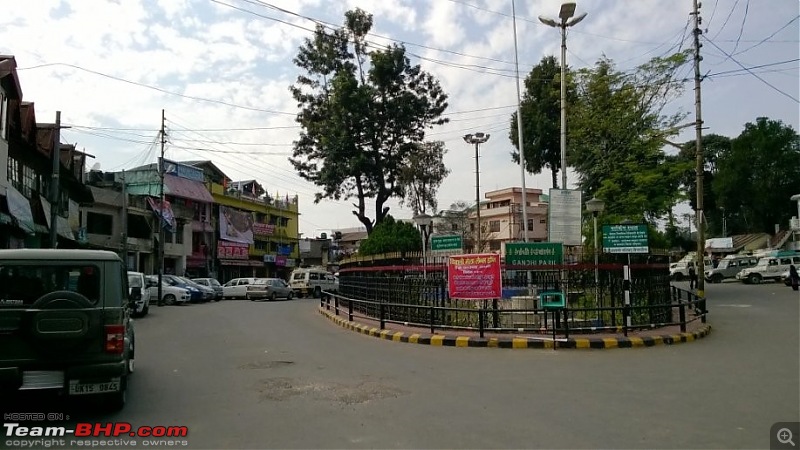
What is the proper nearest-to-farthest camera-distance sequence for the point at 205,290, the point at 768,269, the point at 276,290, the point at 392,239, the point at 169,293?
the point at 392,239
the point at 169,293
the point at 205,290
the point at 276,290
the point at 768,269

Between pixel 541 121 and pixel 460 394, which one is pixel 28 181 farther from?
pixel 541 121

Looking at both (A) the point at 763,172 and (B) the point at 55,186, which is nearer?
(B) the point at 55,186

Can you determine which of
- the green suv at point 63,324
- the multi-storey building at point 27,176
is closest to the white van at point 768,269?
the multi-storey building at point 27,176

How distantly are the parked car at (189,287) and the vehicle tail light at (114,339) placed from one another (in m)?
27.2

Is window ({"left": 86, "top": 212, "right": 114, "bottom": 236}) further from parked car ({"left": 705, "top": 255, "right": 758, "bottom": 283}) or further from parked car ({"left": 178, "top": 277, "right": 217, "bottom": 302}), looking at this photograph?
parked car ({"left": 705, "top": 255, "right": 758, "bottom": 283})

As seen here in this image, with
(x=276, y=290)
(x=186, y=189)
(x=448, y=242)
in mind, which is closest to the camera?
(x=448, y=242)

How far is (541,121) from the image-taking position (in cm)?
3812

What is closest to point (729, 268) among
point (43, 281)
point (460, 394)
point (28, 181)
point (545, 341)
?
point (545, 341)

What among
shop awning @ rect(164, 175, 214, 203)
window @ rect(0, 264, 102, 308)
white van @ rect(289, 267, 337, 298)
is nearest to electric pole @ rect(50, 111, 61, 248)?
window @ rect(0, 264, 102, 308)

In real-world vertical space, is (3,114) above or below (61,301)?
above

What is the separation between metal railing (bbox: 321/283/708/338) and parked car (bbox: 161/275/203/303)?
18.8 meters

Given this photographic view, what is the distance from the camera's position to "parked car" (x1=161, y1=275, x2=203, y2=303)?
32.7 m

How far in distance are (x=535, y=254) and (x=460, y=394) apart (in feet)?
24.4

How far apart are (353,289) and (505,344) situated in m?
9.52
